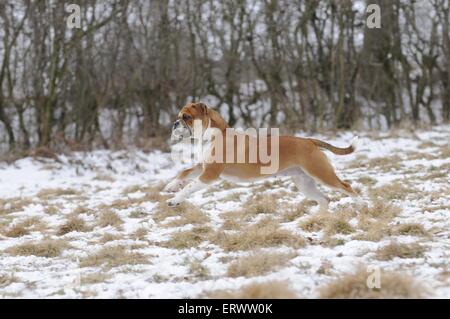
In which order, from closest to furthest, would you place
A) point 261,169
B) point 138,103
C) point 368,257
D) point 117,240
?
1. point 368,257
2. point 117,240
3. point 261,169
4. point 138,103

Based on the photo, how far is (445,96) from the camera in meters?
20.6

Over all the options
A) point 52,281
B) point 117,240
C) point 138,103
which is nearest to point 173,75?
point 138,103

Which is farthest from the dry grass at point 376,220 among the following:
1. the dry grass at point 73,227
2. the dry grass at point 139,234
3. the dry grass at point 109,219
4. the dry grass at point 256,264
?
the dry grass at point 73,227

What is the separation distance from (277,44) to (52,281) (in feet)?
50.5

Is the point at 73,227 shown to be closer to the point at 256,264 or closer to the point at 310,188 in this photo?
the point at 310,188

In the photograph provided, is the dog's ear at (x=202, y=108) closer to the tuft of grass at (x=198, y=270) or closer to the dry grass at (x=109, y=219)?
the dry grass at (x=109, y=219)

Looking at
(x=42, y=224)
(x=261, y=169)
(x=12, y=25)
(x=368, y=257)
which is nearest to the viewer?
(x=368, y=257)

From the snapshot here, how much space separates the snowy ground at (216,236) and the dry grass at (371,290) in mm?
95

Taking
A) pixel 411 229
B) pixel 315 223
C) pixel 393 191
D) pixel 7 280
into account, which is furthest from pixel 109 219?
pixel 411 229

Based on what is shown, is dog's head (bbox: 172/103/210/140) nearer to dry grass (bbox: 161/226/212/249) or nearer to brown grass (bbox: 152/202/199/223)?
brown grass (bbox: 152/202/199/223)

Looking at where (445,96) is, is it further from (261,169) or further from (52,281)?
(52,281)

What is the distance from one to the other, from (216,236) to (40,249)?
1.78 metres

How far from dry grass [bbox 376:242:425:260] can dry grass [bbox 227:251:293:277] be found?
74 cm

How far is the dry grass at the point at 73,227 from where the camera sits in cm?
697
